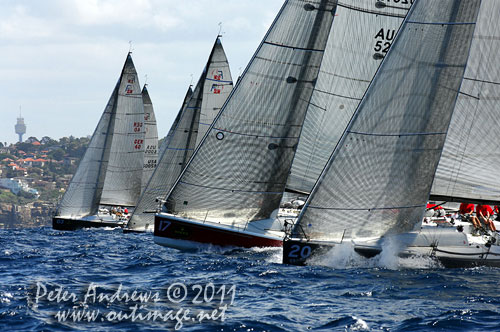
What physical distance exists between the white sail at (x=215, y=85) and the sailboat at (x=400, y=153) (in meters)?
15.0

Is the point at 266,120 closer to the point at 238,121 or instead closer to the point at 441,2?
the point at 238,121

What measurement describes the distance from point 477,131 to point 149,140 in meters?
30.7

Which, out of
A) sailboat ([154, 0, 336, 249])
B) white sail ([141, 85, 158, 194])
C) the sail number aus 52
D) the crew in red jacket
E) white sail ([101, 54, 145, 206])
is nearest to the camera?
the crew in red jacket

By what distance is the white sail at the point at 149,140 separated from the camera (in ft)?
150

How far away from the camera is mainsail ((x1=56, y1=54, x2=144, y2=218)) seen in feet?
144

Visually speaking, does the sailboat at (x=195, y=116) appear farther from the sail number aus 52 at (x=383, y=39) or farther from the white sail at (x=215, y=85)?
the sail number aus 52 at (x=383, y=39)

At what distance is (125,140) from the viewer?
44094 mm

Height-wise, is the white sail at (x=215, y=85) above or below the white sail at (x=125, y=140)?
above

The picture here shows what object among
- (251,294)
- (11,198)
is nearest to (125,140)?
(251,294)

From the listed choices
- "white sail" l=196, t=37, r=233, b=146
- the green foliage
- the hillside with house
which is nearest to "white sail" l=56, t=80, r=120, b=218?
"white sail" l=196, t=37, r=233, b=146

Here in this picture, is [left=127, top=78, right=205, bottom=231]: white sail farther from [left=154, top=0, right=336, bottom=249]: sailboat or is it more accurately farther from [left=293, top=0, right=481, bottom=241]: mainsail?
[left=293, top=0, right=481, bottom=241]: mainsail

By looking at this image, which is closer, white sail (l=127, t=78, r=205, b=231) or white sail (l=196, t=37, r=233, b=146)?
white sail (l=196, t=37, r=233, b=146)

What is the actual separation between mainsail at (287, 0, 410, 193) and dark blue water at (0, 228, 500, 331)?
149 inches

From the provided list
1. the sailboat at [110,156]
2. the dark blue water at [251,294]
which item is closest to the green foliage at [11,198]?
the sailboat at [110,156]
